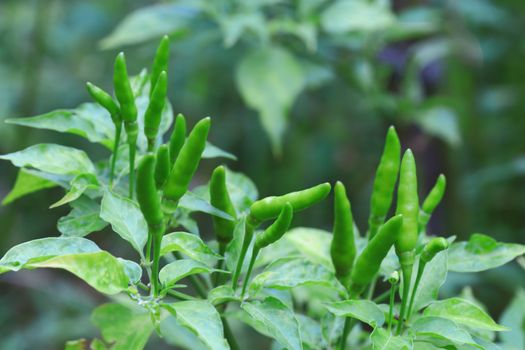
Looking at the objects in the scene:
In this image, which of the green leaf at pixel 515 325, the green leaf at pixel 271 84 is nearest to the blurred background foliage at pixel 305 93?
the green leaf at pixel 271 84

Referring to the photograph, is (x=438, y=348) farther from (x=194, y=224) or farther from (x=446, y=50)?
(x=446, y=50)

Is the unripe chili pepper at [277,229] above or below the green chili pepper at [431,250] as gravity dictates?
above

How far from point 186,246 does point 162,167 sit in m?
0.09

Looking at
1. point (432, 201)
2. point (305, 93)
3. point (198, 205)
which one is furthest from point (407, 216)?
point (305, 93)

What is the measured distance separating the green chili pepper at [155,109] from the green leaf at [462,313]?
35 centimetres

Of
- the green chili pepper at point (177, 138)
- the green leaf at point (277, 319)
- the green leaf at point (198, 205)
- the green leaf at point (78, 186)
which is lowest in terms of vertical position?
the green leaf at point (277, 319)

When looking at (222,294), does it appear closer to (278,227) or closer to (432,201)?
(278,227)

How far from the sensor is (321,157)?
230 centimetres

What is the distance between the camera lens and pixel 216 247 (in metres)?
0.90

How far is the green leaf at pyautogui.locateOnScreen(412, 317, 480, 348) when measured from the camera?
70 cm

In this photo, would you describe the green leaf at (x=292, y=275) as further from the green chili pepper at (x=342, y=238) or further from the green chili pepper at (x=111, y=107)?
the green chili pepper at (x=111, y=107)

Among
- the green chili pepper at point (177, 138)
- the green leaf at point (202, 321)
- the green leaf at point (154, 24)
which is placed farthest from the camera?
the green leaf at point (154, 24)

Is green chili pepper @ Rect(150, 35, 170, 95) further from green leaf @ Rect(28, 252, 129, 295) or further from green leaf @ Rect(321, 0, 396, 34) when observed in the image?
green leaf @ Rect(321, 0, 396, 34)

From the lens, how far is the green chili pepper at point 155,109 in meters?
0.75
